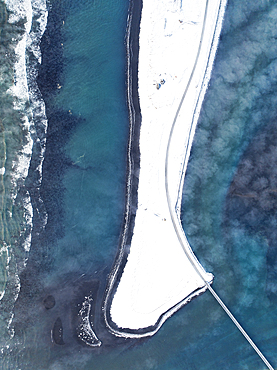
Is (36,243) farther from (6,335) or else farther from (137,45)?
(137,45)

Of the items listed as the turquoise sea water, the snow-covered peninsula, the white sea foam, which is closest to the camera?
the snow-covered peninsula

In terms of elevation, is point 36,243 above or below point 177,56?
below

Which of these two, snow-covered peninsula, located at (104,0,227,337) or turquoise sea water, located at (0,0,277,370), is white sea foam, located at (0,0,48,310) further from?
snow-covered peninsula, located at (104,0,227,337)

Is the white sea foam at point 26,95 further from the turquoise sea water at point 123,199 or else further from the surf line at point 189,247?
the surf line at point 189,247

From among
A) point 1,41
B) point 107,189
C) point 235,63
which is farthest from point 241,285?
point 1,41

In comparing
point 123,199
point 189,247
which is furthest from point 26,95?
point 189,247

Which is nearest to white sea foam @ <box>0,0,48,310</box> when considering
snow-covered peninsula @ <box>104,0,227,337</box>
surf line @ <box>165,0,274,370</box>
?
snow-covered peninsula @ <box>104,0,227,337</box>

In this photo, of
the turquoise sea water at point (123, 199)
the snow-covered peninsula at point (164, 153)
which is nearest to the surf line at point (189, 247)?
the snow-covered peninsula at point (164, 153)

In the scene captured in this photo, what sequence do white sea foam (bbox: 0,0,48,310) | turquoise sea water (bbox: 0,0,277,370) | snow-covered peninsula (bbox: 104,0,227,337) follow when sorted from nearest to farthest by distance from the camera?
snow-covered peninsula (bbox: 104,0,227,337), white sea foam (bbox: 0,0,48,310), turquoise sea water (bbox: 0,0,277,370)
